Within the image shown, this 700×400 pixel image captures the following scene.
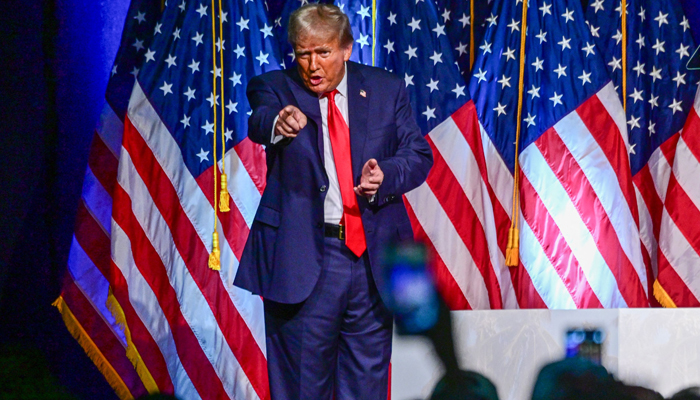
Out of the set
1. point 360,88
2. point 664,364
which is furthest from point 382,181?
point 664,364

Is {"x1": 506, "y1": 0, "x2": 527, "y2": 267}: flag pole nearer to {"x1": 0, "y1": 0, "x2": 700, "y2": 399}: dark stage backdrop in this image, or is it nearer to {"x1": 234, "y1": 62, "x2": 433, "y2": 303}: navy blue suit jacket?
{"x1": 0, "y1": 0, "x2": 700, "y2": 399}: dark stage backdrop

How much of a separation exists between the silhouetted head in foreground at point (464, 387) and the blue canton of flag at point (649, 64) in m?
2.16

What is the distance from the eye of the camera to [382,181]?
168 cm

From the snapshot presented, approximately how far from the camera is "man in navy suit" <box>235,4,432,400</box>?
1772 mm

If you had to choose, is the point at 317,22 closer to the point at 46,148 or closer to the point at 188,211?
the point at 188,211

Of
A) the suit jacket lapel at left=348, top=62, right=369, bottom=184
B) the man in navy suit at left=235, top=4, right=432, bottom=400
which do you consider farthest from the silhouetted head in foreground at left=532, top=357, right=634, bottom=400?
the suit jacket lapel at left=348, top=62, right=369, bottom=184

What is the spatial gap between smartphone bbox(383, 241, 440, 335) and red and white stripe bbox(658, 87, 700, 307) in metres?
1.54

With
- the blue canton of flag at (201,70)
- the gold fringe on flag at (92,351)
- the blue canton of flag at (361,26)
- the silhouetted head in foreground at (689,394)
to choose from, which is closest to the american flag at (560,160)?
the blue canton of flag at (361,26)

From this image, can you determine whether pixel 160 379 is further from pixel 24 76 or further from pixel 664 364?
pixel 664 364

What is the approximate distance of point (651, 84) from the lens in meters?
3.29

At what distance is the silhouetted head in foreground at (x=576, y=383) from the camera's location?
1421mm

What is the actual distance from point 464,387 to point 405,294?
1.42 ft

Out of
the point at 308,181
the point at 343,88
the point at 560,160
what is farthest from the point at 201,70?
the point at 560,160

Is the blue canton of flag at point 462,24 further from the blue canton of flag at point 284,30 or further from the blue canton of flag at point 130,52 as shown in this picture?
the blue canton of flag at point 130,52
